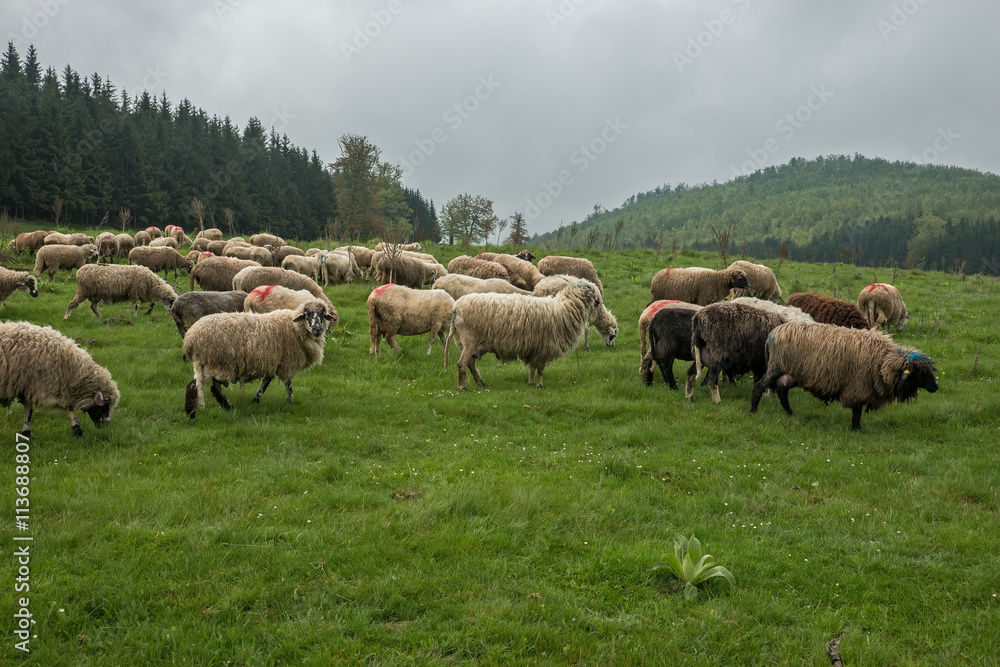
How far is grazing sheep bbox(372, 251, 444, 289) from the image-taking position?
19594 mm

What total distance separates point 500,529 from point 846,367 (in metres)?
6.21

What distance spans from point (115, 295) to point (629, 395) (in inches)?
525

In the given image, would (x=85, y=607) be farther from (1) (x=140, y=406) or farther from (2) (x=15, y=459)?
(1) (x=140, y=406)

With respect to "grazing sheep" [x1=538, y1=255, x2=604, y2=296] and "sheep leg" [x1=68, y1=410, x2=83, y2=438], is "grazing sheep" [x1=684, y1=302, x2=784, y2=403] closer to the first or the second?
"sheep leg" [x1=68, y1=410, x2=83, y2=438]

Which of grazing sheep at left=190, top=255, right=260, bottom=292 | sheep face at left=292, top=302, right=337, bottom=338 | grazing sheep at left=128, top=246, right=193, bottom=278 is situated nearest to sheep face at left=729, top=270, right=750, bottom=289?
sheep face at left=292, top=302, right=337, bottom=338

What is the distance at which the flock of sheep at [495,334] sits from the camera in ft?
23.9

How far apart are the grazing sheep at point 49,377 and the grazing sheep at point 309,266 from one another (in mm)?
13322

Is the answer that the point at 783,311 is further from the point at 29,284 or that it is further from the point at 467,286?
the point at 29,284

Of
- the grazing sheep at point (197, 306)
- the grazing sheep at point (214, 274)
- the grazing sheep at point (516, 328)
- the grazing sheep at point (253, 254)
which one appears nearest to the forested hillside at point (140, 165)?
the grazing sheep at point (253, 254)

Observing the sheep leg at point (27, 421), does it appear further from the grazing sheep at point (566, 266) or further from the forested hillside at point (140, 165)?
the forested hillside at point (140, 165)

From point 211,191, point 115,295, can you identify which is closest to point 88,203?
point 211,191

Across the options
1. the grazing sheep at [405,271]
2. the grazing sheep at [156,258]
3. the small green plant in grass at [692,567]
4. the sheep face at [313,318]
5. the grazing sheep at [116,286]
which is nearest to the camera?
the small green plant in grass at [692,567]

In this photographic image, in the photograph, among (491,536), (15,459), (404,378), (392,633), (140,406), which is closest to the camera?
(392,633)

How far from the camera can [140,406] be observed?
834 centimetres
